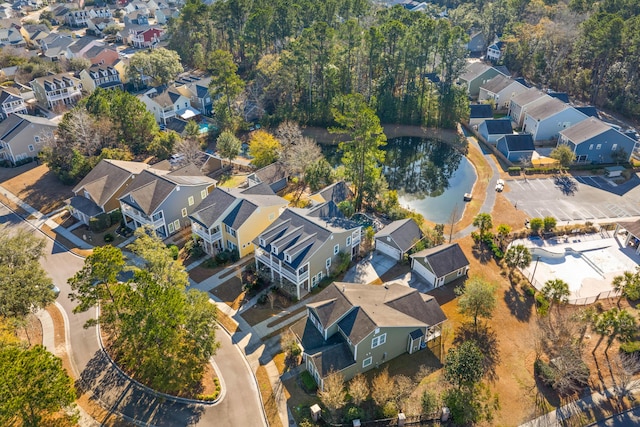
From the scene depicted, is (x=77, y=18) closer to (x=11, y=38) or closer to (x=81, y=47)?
(x=11, y=38)

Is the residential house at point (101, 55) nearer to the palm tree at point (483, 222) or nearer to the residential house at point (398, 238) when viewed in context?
the residential house at point (398, 238)

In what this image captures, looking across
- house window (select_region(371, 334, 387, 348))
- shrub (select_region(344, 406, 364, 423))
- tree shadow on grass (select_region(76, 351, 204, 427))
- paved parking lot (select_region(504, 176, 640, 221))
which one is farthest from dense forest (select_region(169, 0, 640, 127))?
tree shadow on grass (select_region(76, 351, 204, 427))

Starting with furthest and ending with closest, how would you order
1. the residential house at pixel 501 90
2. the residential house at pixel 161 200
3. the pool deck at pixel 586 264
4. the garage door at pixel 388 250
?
the residential house at pixel 501 90
the residential house at pixel 161 200
the garage door at pixel 388 250
the pool deck at pixel 586 264

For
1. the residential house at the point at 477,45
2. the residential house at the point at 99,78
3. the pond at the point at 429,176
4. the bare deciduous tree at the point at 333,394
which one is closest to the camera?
the bare deciduous tree at the point at 333,394

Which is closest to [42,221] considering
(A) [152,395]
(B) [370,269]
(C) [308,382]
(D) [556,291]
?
(A) [152,395]

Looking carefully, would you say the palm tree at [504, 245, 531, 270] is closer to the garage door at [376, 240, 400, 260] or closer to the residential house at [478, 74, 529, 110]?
the garage door at [376, 240, 400, 260]

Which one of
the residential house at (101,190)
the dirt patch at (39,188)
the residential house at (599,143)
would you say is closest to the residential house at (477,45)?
the residential house at (599,143)
